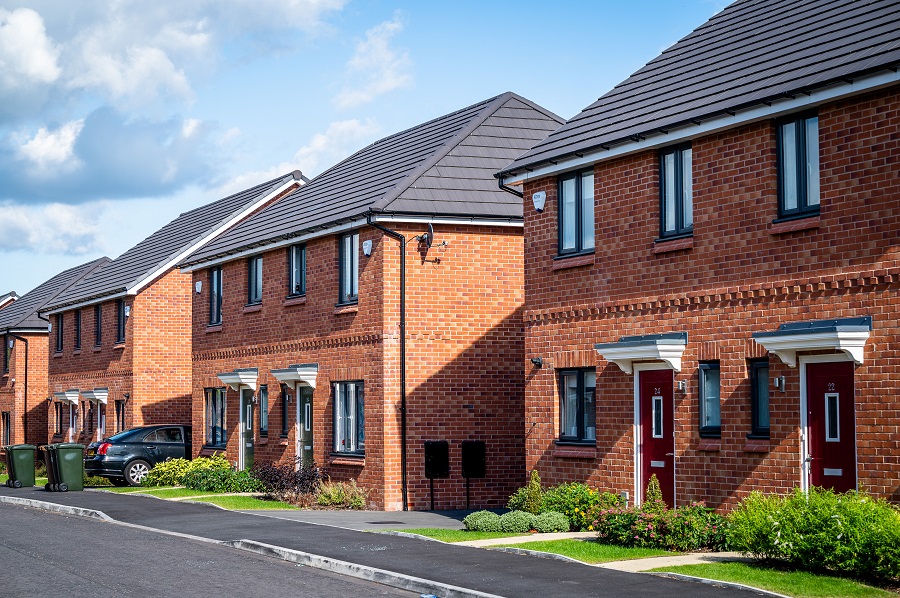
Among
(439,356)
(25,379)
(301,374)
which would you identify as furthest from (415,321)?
(25,379)

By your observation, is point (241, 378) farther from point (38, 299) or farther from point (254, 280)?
point (38, 299)

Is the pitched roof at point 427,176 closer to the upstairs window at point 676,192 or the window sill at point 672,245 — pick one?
the upstairs window at point 676,192

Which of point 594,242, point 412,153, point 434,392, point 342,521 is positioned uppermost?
point 412,153

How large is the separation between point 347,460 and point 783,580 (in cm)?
1336

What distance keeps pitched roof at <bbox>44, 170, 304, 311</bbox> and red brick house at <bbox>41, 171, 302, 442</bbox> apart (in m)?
0.04

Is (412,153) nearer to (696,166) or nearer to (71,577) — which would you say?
(696,166)

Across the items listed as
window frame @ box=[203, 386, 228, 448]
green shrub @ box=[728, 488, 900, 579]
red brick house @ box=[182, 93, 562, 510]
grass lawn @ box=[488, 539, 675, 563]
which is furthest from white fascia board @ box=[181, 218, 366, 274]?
green shrub @ box=[728, 488, 900, 579]

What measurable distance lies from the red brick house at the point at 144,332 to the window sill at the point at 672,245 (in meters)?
21.4

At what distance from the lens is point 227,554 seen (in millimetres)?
16500

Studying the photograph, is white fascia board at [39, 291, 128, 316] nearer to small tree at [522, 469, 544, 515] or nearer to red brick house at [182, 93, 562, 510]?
red brick house at [182, 93, 562, 510]

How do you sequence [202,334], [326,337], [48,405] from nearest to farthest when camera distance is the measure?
[326,337] → [202,334] → [48,405]

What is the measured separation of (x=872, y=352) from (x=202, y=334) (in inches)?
861

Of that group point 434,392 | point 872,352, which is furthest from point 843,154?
point 434,392

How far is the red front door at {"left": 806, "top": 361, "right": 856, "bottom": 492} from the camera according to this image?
14.3 meters
